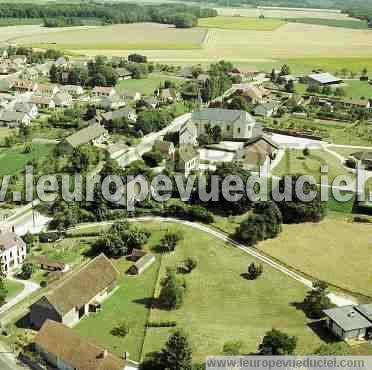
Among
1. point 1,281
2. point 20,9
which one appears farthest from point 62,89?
point 20,9

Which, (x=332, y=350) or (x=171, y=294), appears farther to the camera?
(x=171, y=294)

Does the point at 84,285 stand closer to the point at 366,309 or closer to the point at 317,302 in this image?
the point at 317,302

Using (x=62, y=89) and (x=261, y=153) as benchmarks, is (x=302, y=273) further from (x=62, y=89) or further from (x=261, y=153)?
(x=62, y=89)

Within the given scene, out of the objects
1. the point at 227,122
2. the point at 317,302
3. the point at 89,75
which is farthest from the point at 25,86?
the point at 317,302

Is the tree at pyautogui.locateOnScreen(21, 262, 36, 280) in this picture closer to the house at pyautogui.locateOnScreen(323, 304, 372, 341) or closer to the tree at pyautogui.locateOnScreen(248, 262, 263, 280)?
the tree at pyautogui.locateOnScreen(248, 262, 263, 280)

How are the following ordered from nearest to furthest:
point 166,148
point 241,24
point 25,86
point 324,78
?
point 166,148 → point 25,86 → point 324,78 → point 241,24
